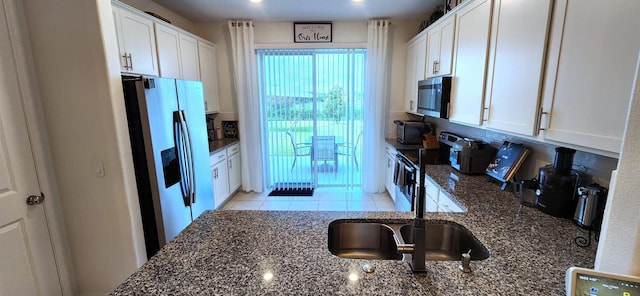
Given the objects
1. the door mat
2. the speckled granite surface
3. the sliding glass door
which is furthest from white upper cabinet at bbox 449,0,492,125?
the door mat

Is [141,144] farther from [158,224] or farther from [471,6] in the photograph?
[471,6]

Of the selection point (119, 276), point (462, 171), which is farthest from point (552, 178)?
point (119, 276)

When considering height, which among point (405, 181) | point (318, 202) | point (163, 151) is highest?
point (163, 151)

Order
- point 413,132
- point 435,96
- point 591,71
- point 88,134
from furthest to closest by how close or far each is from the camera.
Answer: point 413,132 < point 435,96 < point 88,134 < point 591,71

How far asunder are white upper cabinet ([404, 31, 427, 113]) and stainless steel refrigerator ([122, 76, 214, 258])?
2.64 meters

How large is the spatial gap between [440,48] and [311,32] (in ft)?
6.49

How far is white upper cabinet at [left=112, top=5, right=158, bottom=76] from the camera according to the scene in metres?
2.29

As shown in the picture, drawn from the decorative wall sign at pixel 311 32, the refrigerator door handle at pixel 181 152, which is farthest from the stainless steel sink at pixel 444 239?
the decorative wall sign at pixel 311 32

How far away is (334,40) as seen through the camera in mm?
4066

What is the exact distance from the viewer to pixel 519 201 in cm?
172

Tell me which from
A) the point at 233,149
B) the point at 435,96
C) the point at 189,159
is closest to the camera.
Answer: the point at 189,159

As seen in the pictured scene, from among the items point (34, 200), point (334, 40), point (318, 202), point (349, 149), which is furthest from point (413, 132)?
point (34, 200)

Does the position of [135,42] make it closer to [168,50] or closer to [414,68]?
[168,50]

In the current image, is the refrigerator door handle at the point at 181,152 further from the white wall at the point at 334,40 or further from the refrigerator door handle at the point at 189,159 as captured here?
the white wall at the point at 334,40
